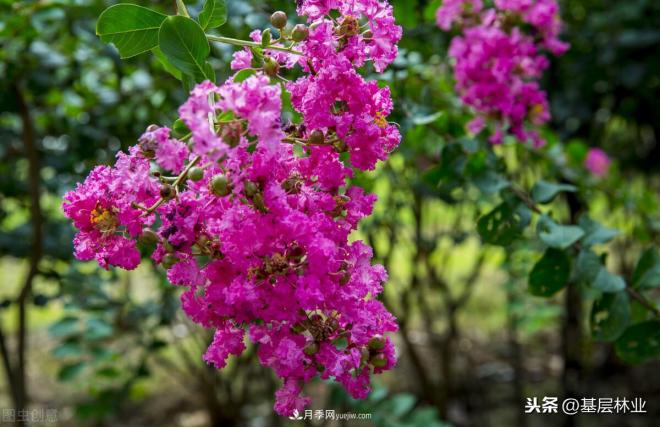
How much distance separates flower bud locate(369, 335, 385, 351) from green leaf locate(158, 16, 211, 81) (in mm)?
312

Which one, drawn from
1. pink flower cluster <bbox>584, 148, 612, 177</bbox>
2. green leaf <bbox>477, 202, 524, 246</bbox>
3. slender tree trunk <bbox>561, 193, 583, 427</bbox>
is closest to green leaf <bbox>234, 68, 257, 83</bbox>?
green leaf <bbox>477, 202, 524, 246</bbox>

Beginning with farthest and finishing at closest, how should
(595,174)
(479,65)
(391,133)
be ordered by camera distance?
(595,174), (479,65), (391,133)

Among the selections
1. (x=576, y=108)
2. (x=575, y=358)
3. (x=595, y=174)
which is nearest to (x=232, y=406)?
(x=575, y=358)

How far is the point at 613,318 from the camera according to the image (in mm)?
949

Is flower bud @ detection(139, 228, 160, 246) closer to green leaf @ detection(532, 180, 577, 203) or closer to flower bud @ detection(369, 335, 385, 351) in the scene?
flower bud @ detection(369, 335, 385, 351)

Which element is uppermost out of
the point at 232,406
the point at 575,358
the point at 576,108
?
the point at 576,108

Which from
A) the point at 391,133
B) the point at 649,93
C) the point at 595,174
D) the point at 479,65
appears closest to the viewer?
the point at 391,133

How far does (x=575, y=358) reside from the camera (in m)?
2.11

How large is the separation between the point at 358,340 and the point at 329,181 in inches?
5.8

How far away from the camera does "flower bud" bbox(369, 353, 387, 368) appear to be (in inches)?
25.3

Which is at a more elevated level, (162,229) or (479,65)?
(479,65)

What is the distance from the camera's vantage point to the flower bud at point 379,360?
64 centimetres

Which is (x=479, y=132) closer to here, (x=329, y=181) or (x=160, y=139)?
(x=329, y=181)

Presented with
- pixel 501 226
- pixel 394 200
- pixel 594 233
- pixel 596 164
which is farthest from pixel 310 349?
pixel 596 164
